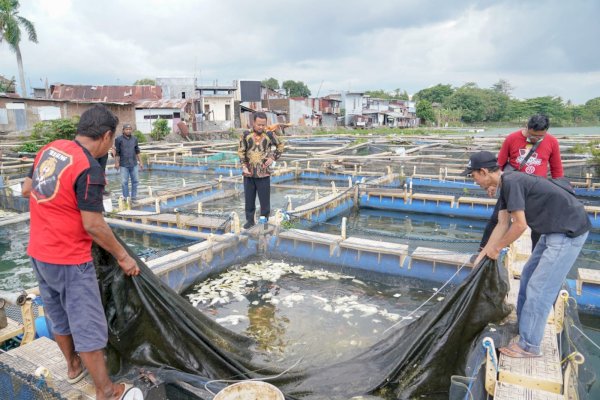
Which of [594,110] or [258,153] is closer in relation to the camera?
[258,153]

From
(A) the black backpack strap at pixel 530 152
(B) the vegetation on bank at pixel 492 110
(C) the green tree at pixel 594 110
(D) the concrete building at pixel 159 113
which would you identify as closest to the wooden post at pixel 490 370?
(A) the black backpack strap at pixel 530 152

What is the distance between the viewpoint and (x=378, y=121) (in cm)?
5706

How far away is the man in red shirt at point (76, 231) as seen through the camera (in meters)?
2.24

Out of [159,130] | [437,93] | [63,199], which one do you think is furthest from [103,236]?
[437,93]

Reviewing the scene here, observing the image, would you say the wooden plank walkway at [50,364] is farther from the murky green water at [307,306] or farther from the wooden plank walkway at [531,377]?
the wooden plank walkway at [531,377]

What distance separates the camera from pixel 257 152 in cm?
629

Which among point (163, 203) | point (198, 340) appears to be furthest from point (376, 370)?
point (163, 203)

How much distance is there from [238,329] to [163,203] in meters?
6.27

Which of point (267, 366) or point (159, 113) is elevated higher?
point (159, 113)

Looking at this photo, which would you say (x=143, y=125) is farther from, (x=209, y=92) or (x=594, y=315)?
(x=594, y=315)

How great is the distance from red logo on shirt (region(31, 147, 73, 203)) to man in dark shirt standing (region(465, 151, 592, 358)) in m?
2.78

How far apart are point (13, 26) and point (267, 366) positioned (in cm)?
3861

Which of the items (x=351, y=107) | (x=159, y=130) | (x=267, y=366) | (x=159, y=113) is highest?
(x=351, y=107)

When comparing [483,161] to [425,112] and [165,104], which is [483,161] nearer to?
[165,104]
